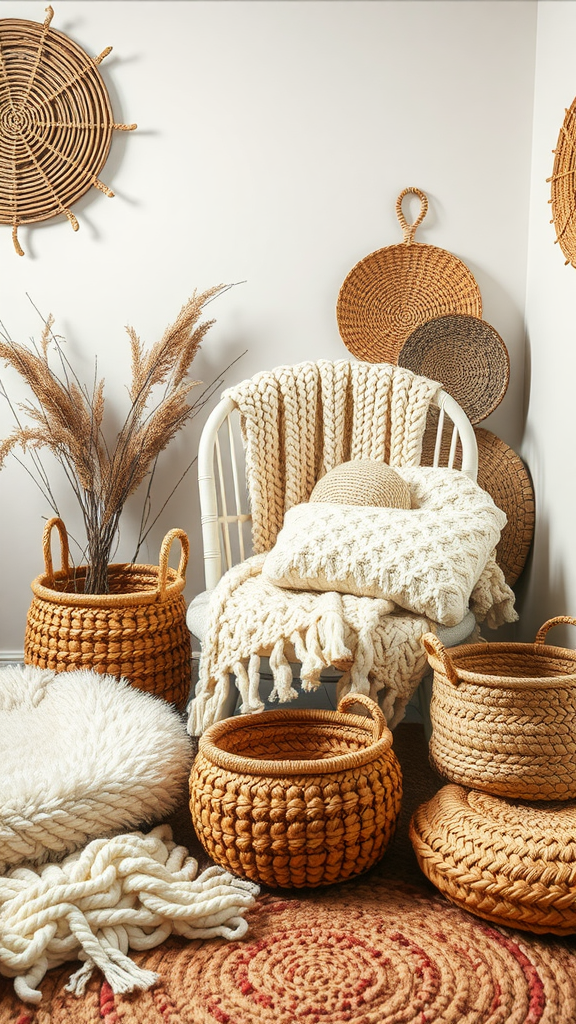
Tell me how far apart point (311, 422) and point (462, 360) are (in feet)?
1.42

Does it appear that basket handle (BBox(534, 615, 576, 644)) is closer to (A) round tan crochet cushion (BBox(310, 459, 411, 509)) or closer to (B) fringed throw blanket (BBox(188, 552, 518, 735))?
(B) fringed throw blanket (BBox(188, 552, 518, 735))

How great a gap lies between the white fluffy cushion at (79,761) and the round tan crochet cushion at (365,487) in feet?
1.79

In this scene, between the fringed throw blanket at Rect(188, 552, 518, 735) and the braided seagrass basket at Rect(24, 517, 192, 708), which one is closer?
the fringed throw blanket at Rect(188, 552, 518, 735)

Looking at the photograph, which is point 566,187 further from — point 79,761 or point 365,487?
point 79,761

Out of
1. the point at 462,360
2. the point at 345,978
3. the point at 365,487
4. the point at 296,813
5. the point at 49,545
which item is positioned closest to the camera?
the point at 345,978

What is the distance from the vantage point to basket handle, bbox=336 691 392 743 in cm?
121

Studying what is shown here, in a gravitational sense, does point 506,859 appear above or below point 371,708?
below

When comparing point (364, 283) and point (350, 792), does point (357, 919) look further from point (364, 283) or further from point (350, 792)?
point (364, 283)

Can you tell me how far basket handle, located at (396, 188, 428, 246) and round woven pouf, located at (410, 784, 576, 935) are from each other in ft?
4.68

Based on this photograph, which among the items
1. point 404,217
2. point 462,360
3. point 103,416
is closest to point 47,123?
point 103,416

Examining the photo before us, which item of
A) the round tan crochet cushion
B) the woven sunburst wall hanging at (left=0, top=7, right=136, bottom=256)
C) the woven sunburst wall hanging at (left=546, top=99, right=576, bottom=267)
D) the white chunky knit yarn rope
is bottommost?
the white chunky knit yarn rope

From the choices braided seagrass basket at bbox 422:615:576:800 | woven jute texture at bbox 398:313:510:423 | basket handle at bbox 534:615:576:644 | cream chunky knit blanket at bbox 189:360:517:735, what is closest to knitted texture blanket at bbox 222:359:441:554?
cream chunky knit blanket at bbox 189:360:517:735

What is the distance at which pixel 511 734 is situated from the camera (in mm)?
1147

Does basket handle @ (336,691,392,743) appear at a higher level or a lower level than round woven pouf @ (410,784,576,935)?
higher
